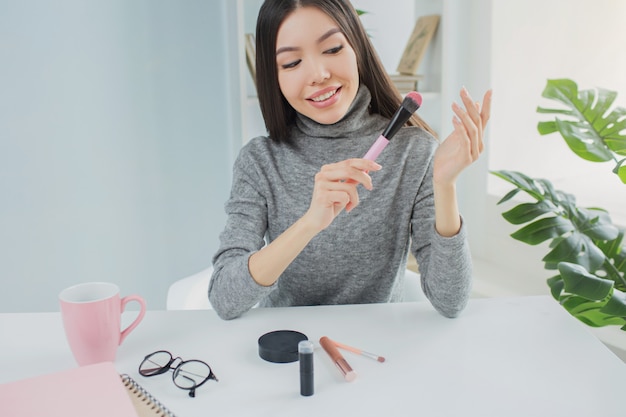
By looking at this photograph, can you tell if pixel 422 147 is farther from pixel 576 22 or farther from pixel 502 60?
pixel 576 22

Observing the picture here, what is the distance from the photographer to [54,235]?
1.57 meters

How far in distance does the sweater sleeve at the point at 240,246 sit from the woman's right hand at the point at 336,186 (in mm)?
148

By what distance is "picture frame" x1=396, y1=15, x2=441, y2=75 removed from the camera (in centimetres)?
198

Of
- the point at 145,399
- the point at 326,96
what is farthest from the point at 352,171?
the point at 145,399

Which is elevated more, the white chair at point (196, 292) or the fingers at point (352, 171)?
the fingers at point (352, 171)

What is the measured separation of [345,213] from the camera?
1140 millimetres

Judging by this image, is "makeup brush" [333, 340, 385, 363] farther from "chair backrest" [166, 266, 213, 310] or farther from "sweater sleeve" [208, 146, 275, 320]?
"chair backrest" [166, 266, 213, 310]

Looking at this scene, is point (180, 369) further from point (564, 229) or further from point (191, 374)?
point (564, 229)

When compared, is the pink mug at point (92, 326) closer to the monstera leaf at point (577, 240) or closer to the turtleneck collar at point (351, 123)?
the turtleneck collar at point (351, 123)

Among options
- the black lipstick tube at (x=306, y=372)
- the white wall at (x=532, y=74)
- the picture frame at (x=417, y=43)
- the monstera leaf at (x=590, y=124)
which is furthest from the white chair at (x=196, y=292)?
the picture frame at (x=417, y=43)

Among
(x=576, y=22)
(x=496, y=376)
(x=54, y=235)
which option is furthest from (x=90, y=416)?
(x=576, y=22)

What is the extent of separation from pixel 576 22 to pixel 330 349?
1.77 metres

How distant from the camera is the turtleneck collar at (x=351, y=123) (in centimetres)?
116

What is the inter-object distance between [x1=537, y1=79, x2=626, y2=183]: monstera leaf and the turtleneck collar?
1.24ft
